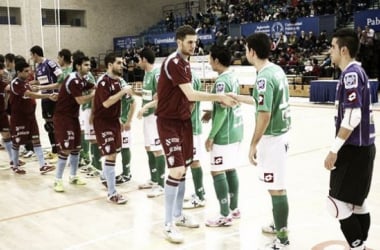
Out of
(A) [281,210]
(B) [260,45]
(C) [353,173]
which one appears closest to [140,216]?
(A) [281,210]

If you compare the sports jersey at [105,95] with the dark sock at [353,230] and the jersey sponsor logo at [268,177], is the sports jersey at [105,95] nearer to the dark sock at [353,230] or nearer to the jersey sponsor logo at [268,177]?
the jersey sponsor logo at [268,177]

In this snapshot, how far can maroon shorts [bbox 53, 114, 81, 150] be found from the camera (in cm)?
607

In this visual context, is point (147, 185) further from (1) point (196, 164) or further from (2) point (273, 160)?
(2) point (273, 160)

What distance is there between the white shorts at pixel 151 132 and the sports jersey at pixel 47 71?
2.65 metres

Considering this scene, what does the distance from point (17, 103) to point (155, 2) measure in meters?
26.9

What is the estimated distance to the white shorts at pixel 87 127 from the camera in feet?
22.6

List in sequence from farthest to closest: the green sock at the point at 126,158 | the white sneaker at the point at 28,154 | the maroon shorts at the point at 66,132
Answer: the white sneaker at the point at 28,154 → the green sock at the point at 126,158 → the maroon shorts at the point at 66,132

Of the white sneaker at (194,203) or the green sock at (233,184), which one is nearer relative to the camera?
the green sock at (233,184)

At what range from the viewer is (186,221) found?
15.4 ft

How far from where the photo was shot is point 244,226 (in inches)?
183

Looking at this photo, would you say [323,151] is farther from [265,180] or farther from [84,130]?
[265,180]

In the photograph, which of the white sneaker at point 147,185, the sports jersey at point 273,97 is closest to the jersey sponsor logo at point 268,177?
the sports jersey at point 273,97

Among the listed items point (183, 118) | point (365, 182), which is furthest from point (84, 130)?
point (365, 182)

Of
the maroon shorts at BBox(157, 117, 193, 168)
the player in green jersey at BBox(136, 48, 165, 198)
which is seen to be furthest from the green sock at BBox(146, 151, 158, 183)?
the maroon shorts at BBox(157, 117, 193, 168)
